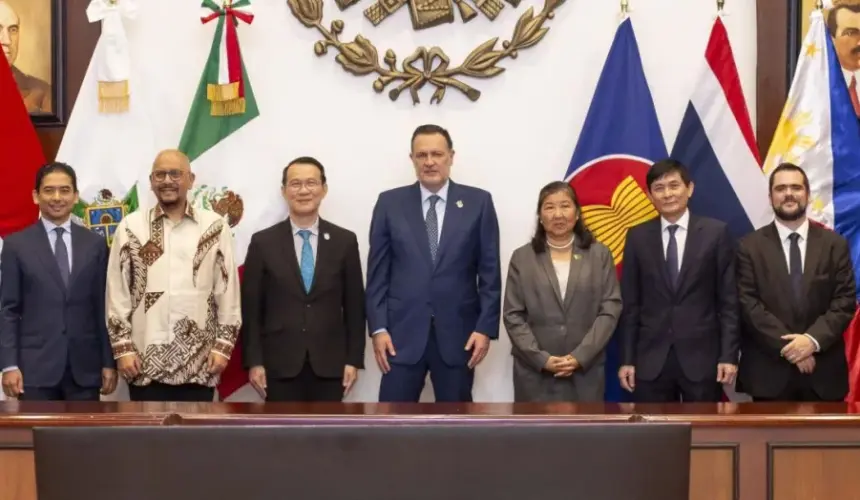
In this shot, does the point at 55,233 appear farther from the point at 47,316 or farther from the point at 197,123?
the point at 197,123

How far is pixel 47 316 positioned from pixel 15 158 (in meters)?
0.91

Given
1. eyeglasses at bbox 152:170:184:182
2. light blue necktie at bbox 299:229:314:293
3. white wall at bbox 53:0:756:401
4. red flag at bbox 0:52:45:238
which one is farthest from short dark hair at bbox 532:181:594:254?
red flag at bbox 0:52:45:238

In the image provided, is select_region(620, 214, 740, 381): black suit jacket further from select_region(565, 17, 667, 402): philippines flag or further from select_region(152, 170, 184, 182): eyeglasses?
select_region(152, 170, 184, 182): eyeglasses

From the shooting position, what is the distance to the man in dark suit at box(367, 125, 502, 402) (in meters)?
3.64

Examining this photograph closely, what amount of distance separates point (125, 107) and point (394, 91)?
3.92 feet

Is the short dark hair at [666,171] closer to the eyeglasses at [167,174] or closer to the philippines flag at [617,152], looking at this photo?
the philippines flag at [617,152]

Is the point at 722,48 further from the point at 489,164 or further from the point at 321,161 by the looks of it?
the point at 321,161

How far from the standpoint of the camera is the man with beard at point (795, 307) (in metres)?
3.36

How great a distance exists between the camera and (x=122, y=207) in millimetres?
4027

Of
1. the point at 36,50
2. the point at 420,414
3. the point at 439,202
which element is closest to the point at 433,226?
the point at 439,202

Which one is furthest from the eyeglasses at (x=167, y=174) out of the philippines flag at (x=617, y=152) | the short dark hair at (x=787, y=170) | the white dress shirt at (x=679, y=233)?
the short dark hair at (x=787, y=170)

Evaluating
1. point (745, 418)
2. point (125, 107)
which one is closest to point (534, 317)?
point (745, 418)

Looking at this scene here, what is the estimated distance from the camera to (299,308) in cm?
365

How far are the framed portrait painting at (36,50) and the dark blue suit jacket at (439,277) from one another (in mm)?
1691
